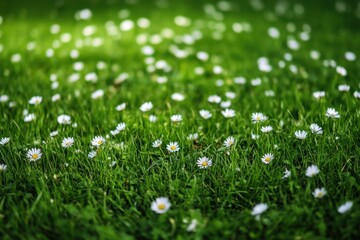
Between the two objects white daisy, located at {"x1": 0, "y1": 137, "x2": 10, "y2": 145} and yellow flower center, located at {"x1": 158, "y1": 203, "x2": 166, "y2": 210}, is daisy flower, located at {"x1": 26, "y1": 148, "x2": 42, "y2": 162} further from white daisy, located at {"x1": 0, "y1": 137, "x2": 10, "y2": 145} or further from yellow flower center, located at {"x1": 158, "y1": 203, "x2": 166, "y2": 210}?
yellow flower center, located at {"x1": 158, "y1": 203, "x2": 166, "y2": 210}

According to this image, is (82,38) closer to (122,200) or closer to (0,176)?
(0,176)

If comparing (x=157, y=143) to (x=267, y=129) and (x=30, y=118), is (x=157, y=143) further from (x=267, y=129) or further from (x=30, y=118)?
(x=30, y=118)

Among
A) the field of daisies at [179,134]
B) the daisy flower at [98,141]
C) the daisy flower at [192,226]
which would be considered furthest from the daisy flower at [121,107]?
the daisy flower at [192,226]

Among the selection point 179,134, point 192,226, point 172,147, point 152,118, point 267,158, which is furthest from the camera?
point 152,118

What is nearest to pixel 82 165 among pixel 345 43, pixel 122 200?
pixel 122 200

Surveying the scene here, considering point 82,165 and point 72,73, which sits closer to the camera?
Answer: point 82,165

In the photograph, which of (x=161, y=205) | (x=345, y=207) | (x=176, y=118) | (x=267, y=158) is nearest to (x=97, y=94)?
(x=176, y=118)
